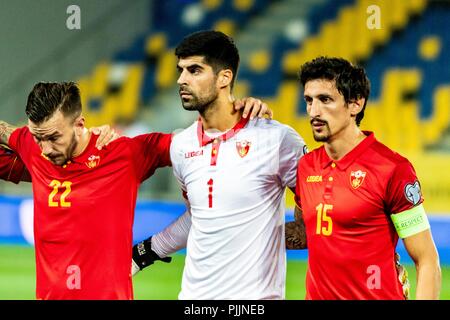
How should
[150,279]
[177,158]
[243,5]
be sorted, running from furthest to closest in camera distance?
[243,5] → [150,279] → [177,158]

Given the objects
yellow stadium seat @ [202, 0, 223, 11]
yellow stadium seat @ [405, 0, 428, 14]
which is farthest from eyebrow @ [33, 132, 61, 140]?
yellow stadium seat @ [202, 0, 223, 11]

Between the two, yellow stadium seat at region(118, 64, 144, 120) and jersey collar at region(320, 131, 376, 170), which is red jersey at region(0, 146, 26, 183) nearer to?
jersey collar at region(320, 131, 376, 170)

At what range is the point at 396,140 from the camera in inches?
552

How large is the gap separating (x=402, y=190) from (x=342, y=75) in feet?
1.99

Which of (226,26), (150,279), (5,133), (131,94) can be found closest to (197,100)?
(5,133)

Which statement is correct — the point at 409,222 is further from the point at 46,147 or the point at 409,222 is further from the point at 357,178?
the point at 46,147

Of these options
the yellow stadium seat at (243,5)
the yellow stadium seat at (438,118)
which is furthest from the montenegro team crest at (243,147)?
the yellow stadium seat at (243,5)

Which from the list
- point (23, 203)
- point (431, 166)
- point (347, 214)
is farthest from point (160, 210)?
point (347, 214)

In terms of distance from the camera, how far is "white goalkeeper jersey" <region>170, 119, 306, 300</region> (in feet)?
14.4

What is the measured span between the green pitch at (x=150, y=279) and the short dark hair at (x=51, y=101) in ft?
13.7

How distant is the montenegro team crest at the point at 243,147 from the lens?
179 inches

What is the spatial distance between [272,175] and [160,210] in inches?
272

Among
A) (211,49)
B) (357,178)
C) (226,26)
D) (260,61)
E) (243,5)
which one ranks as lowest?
(357,178)

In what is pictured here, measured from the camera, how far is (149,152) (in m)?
4.73
